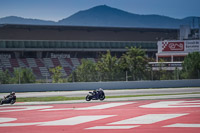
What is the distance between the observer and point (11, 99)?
3016cm

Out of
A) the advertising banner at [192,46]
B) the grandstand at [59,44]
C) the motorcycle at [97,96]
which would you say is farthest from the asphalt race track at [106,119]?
the advertising banner at [192,46]

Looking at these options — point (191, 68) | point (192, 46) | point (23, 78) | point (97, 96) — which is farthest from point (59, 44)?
point (97, 96)

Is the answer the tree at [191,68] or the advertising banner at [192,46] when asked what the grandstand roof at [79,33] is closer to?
the advertising banner at [192,46]

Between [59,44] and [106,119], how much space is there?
205 feet

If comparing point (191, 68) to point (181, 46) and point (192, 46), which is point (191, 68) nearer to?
point (181, 46)

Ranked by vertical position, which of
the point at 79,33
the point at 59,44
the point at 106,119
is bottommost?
the point at 106,119

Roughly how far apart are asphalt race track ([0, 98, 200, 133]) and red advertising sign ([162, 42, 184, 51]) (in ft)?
174

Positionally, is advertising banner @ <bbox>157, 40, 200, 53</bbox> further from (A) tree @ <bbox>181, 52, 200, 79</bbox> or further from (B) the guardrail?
(B) the guardrail

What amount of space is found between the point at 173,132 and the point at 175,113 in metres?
5.90

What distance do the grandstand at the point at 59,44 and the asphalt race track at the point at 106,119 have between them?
160 ft

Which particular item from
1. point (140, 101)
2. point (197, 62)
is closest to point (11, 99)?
point (140, 101)

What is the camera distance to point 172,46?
7825 cm

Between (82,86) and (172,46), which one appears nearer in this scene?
(82,86)

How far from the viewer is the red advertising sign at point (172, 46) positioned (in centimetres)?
7800
